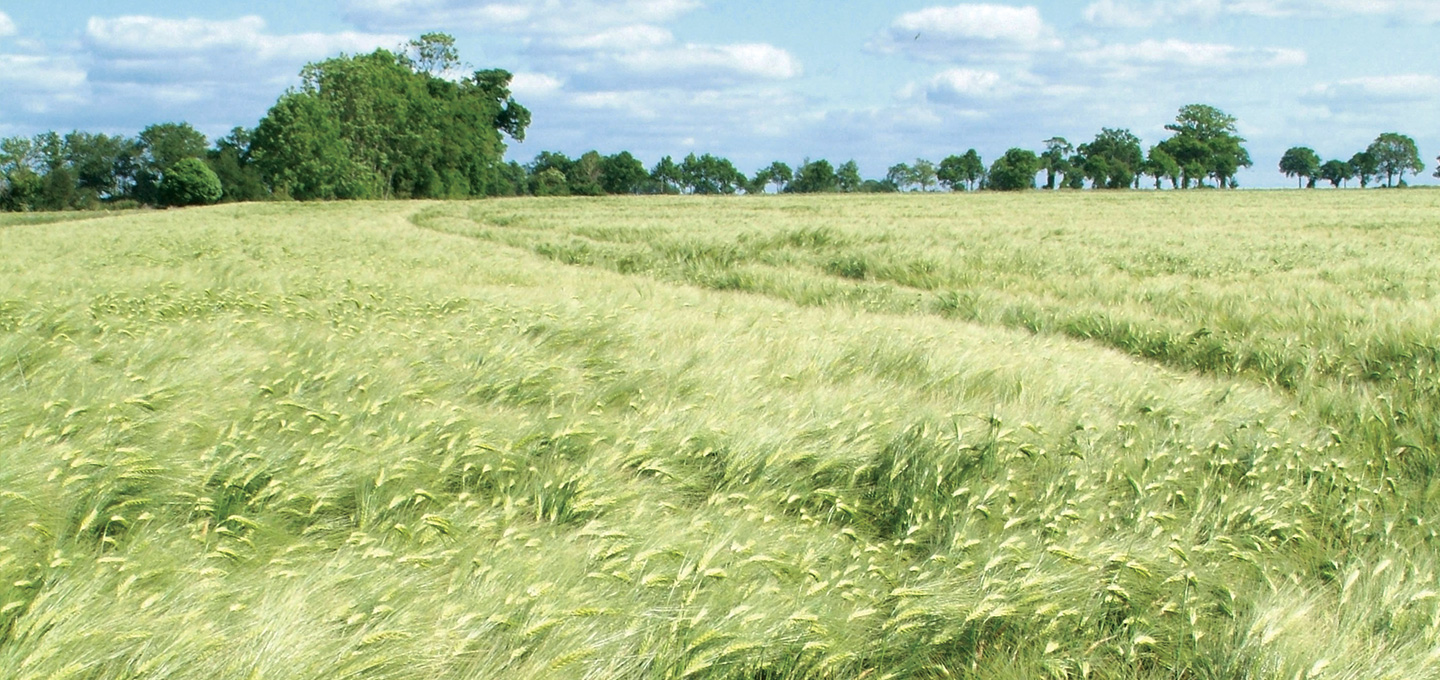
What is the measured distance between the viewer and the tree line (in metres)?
58.8

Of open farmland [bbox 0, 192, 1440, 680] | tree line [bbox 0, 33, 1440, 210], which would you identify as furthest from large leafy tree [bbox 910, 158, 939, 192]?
open farmland [bbox 0, 192, 1440, 680]

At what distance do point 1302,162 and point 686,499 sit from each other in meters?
146

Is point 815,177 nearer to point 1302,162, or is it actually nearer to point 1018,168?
point 1018,168

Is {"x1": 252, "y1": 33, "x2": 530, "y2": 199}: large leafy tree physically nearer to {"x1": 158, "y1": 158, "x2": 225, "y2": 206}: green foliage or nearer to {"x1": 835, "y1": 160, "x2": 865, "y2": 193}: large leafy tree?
{"x1": 158, "y1": 158, "x2": 225, "y2": 206}: green foliage

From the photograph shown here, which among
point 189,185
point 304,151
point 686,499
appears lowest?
point 686,499

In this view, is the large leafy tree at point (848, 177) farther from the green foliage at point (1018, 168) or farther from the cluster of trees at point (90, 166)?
the cluster of trees at point (90, 166)

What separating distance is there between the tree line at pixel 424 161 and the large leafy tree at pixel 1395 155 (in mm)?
180

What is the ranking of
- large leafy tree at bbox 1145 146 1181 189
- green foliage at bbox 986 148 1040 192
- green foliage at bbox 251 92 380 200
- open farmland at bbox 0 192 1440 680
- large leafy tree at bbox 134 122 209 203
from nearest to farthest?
open farmland at bbox 0 192 1440 680, green foliage at bbox 251 92 380 200, large leafy tree at bbox 134 122 209 203, large leafy tree at bbox 1145 146 1181 189, green foliage at bbox 986 148 1040 192

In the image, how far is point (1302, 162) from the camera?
12331cm

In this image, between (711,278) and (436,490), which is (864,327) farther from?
(711,278)

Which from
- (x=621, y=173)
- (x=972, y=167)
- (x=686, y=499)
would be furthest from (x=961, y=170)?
(x=686, y=499)

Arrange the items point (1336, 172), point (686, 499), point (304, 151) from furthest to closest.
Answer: point (1336, 172) → point (304, 151) → point (686, 499)

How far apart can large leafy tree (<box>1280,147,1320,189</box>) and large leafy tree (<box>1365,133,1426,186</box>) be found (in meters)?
7.18

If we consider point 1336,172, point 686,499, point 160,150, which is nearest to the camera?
point 686,499
